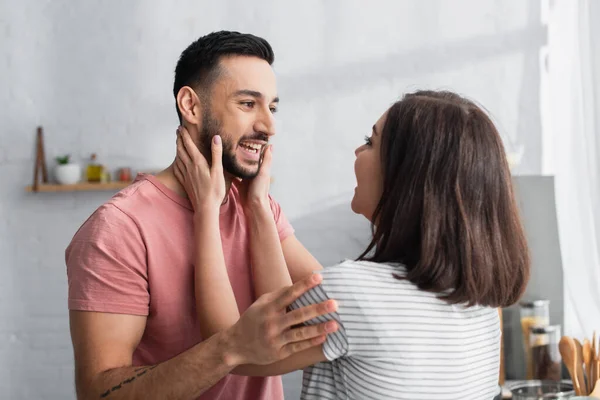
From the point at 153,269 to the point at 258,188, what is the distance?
1.16 ft

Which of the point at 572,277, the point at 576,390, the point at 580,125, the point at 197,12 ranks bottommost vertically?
the point at 576,390

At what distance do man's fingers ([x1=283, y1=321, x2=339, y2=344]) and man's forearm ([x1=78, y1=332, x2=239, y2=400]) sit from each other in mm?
108

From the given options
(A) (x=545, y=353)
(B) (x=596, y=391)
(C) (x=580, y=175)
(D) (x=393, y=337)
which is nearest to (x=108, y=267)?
(D) (x=393, y=337)

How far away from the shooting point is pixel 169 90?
11.8ft

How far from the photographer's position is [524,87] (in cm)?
358

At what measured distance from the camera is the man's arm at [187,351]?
108cm

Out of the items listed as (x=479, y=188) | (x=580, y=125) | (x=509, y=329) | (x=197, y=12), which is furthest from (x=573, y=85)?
(x=479, y=188)

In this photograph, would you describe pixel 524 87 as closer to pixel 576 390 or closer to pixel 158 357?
pixel 576 390

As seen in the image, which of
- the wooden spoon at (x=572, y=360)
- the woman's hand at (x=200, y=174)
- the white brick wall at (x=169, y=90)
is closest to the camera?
the woman's hand at (x=200, y=174)

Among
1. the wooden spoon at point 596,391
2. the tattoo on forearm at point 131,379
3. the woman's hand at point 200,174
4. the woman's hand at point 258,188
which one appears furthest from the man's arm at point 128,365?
the wooden spoon at point 596,391

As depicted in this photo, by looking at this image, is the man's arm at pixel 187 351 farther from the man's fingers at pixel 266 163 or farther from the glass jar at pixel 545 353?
the glass jar at pixel 545 353

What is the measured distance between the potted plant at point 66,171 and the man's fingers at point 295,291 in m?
2.67

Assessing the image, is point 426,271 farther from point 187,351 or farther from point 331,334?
point 187,351

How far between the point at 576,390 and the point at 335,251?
1.64 metres
